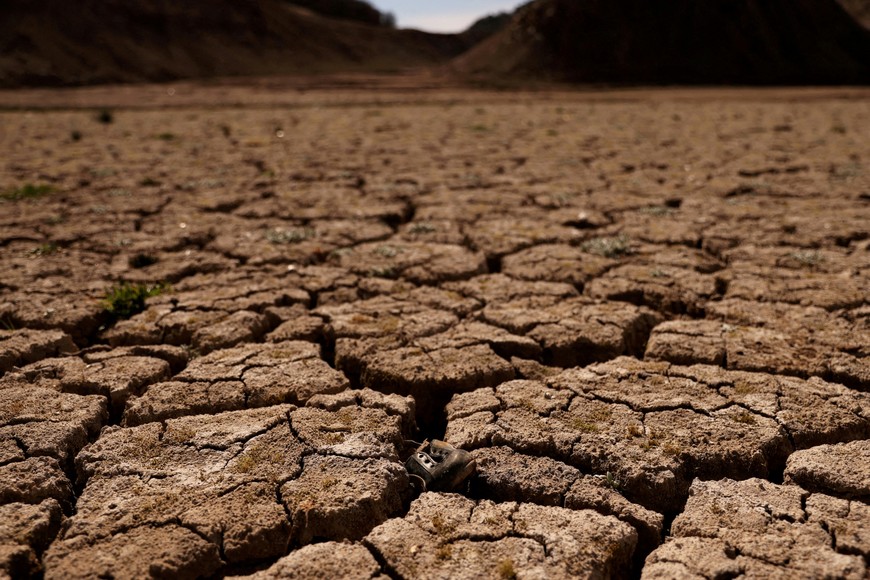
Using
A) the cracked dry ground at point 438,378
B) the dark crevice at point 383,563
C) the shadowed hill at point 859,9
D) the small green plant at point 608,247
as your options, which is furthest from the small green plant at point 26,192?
the shadowed hill at point 859,9

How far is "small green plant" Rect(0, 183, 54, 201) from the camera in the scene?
5.56 meters

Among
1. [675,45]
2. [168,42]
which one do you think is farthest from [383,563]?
[168,42]

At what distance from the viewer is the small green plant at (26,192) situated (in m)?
5.56

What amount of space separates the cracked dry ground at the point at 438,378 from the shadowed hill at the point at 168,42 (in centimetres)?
1841

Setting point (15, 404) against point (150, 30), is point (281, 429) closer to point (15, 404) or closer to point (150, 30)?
point (15, 404)

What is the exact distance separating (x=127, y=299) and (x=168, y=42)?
25.6 meters

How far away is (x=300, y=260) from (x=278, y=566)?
2.53 metres

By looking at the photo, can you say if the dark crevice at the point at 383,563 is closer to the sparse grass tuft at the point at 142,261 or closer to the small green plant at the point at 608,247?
the small green plant at the point at 608,247

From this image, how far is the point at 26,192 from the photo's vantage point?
223 inches

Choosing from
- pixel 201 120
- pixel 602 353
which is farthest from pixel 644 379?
pixel 201 120

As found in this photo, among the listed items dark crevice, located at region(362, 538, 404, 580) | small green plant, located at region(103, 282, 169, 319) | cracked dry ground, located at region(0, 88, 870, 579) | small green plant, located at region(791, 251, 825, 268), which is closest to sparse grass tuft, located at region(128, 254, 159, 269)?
cracked dry ground, located at region(0, 88, 870, 579)

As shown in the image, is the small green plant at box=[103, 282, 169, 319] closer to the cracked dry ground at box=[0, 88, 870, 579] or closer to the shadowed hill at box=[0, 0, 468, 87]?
the cracked dry ground at box=[0, 88, 870, 579]

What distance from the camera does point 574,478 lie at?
6.98 feet

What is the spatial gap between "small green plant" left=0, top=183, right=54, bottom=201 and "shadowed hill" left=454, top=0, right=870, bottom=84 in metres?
19.5
